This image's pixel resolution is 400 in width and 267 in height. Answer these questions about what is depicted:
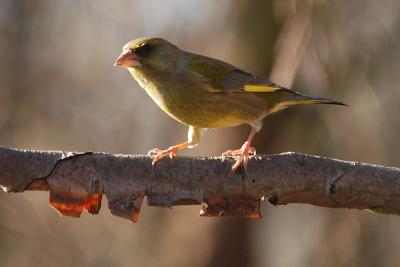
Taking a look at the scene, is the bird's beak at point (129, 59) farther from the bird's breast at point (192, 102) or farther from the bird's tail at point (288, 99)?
the bird's tail at point (288, 99)

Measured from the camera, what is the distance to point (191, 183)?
3762 mm

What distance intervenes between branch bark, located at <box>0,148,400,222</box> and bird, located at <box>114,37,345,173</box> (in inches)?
52.5

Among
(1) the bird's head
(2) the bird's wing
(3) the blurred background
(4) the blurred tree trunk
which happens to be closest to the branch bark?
(1) the bird's head

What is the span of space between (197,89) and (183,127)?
5.60m

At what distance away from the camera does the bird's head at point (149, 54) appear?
5273mm

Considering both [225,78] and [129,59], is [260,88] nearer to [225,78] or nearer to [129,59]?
[225,78]

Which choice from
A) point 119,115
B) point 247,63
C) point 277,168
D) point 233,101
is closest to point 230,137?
point 247,63

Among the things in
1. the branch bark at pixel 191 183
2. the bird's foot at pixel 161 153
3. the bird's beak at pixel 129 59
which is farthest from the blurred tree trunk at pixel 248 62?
the branch bark at pixel 191 183

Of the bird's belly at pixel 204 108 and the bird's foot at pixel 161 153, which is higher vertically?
the bird's belly at pixel 204 108

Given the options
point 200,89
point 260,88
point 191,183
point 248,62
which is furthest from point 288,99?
point 248,62

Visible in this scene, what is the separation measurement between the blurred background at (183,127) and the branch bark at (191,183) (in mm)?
3745

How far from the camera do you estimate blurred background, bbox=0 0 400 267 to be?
8.02m

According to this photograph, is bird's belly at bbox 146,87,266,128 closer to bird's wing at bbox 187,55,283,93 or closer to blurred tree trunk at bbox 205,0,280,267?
bird's wing at bbox 187,55,283,93

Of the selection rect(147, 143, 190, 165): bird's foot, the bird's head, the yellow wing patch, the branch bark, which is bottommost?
the branch bark
